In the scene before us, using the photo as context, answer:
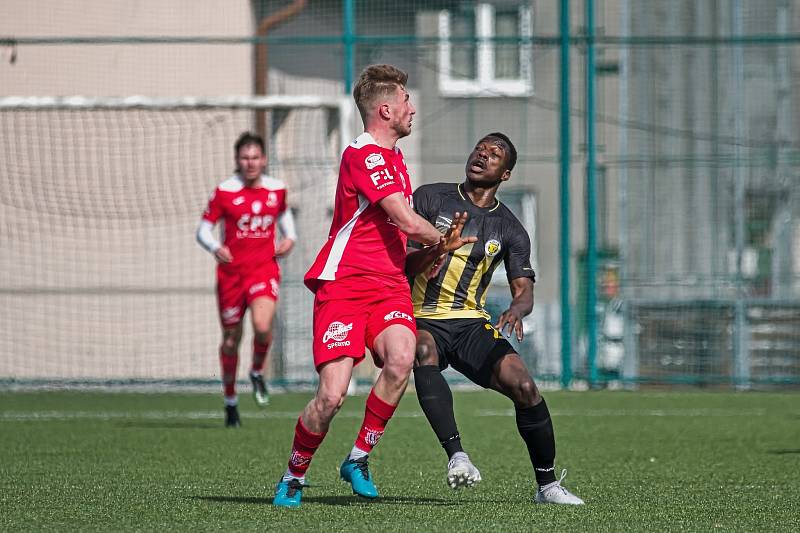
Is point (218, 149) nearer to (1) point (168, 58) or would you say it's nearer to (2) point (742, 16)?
(1) point (168, 58)

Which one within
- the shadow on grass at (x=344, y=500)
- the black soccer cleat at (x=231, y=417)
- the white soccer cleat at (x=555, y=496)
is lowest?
the black soccer cleat at (x=231, y=417)

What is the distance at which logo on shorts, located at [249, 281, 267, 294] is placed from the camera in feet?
34.6

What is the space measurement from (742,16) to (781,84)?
924 mm

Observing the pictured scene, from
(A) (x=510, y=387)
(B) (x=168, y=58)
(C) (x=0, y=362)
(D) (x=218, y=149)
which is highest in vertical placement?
(B) (x=168, y=58)

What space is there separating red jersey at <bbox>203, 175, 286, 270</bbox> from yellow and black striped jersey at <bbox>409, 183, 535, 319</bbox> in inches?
173

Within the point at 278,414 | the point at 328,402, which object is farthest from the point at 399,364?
the point at 278,414

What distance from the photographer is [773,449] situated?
28.6 feet

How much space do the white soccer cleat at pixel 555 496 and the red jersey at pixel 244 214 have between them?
194 inches

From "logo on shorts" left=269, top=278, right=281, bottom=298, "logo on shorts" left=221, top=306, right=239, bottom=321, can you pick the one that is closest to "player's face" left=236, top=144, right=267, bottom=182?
"logo on shorts" left=269, top=278, right=281, bottom=298

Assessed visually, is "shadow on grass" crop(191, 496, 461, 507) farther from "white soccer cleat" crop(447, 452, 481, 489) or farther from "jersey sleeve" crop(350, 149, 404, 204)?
"jersey sleeve" crop(350, 149, 404, 204)

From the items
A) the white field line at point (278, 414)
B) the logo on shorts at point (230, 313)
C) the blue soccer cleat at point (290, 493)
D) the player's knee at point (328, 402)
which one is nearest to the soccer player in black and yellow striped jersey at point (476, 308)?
→ the player's knee at point (328, 402)

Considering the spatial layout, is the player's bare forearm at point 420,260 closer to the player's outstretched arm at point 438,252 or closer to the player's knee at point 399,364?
the player's outstretched arm at point 438,252

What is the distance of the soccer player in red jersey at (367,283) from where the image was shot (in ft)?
18.8

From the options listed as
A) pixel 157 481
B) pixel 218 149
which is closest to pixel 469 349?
pixel 157 481
